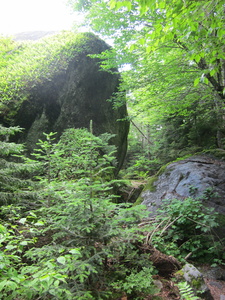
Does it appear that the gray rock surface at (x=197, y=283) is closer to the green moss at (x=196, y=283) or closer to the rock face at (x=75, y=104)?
the green moss at (x=196, y=283)

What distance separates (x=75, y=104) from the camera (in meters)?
7.21

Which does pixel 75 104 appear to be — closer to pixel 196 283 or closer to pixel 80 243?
pixel 80 243

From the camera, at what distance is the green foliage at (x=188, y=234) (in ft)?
13.0

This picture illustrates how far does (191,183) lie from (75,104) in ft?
17.6

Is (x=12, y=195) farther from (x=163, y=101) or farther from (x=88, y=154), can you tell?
(x=163, y=101)

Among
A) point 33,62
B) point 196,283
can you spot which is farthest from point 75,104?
point 196,283

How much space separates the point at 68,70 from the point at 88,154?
627 centimetres

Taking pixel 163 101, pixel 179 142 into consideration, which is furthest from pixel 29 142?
pixel 179 142

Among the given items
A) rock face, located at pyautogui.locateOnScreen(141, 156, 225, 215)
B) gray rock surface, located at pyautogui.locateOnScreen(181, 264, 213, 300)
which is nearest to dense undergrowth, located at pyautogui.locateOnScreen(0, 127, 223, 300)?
gray rock surface, located at pyautogui.locateOnScreen(181, 264, 213, 300)

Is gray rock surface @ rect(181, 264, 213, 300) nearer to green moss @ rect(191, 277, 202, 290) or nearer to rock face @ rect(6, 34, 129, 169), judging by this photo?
green moss @ rect(191, 277, 202, 290)

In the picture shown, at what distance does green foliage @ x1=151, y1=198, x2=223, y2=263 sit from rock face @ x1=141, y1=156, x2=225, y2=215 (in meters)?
0.62

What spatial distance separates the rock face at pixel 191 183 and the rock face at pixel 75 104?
2741 millimetres

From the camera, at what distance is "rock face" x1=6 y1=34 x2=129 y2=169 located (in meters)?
6.40

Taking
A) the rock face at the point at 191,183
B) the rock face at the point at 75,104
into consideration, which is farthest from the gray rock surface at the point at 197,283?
the rock face at the point at 75,104
